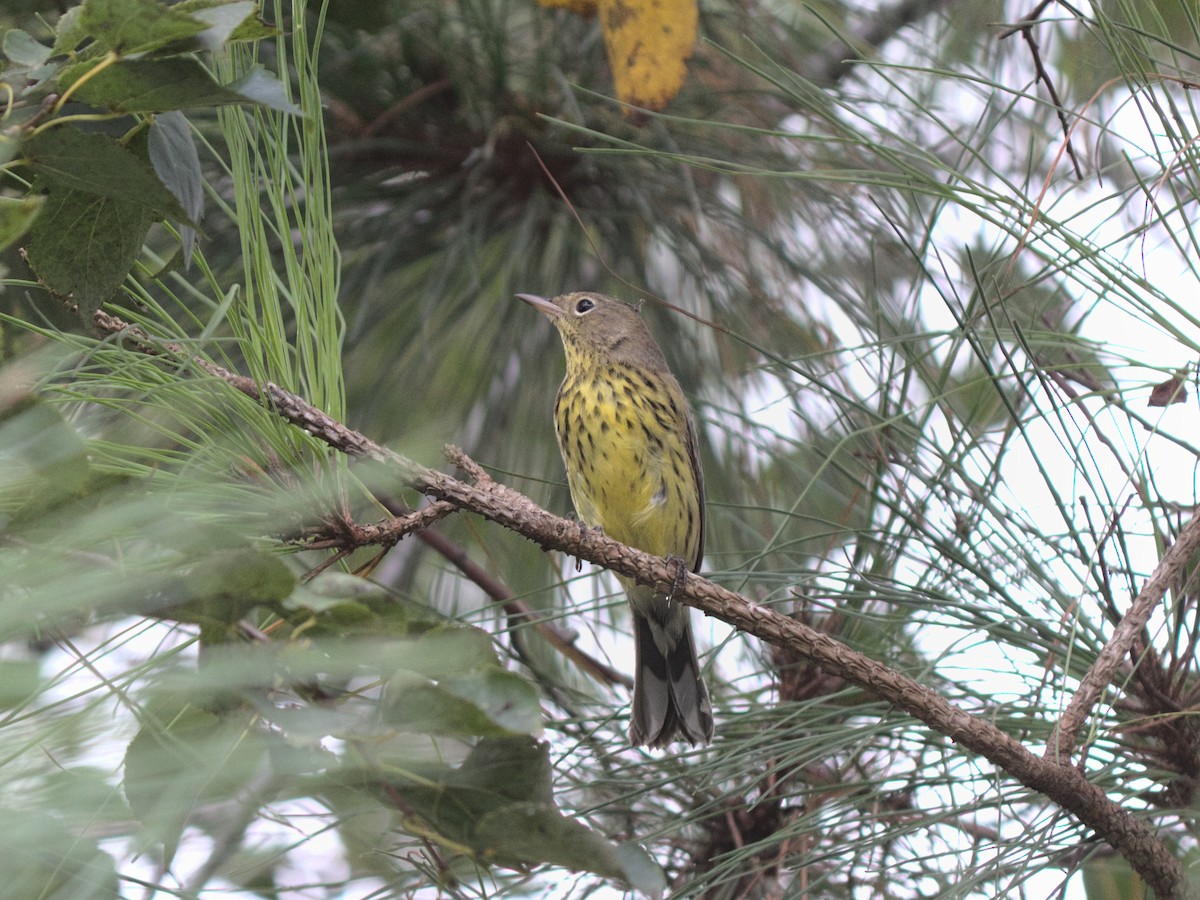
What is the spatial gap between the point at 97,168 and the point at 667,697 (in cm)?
213

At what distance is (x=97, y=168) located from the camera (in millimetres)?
1126

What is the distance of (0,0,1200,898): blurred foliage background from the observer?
0.87 m

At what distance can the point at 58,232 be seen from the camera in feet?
4.26

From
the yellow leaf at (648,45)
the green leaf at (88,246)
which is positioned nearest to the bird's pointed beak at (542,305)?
the yellow leaf at (648,45)

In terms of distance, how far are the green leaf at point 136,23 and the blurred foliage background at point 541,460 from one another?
1.07ft

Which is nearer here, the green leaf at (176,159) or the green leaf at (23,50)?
the green leaf at (23,50)

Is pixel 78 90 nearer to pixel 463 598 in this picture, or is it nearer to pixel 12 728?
pixel 12 728

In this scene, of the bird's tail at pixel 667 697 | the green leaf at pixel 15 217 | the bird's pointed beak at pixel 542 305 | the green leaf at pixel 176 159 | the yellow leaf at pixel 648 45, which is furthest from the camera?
the bird's pointed beak at pixel 542 305

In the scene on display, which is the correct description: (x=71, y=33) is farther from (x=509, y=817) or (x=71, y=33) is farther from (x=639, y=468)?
(x=639, y=468)

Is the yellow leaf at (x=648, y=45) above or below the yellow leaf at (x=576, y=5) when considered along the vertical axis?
below

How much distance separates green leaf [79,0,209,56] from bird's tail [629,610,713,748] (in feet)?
5.81

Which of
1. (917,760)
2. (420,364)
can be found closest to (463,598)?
(420,364)

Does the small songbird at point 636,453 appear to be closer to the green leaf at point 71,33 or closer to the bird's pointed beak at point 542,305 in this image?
the bird's pointed beak at point 542,305

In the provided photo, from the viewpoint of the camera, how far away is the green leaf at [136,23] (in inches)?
39.7
